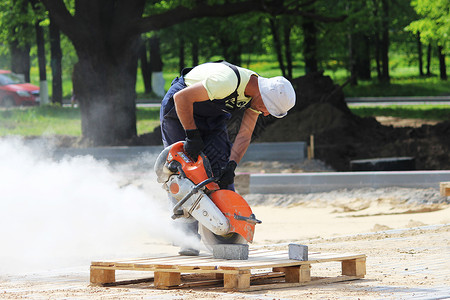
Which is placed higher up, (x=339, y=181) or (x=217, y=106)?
(x=217, y=106)

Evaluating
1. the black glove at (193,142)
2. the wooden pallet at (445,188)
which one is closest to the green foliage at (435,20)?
the wooden pallet at (445,188)

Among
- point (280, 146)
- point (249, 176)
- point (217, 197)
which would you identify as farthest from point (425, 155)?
point (217, 197)

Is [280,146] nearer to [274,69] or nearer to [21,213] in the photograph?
[21,213]

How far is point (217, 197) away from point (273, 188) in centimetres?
669

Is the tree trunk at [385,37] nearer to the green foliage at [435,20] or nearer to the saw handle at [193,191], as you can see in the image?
the green foliage at [435,20]

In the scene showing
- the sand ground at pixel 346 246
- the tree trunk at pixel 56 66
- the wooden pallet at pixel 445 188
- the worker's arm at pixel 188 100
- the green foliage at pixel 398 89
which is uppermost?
the tree trunk at pixel 56 66

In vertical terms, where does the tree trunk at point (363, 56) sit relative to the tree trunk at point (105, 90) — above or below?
above

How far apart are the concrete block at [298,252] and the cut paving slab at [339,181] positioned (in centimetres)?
663

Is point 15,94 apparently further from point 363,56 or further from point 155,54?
point 363,56

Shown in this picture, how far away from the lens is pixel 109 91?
59.2 feet

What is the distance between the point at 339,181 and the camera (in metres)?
12.5

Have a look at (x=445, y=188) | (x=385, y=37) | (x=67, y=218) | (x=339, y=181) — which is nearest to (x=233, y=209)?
(x=67, y=218)

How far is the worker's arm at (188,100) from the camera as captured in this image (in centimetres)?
618

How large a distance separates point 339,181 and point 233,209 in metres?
6.72
